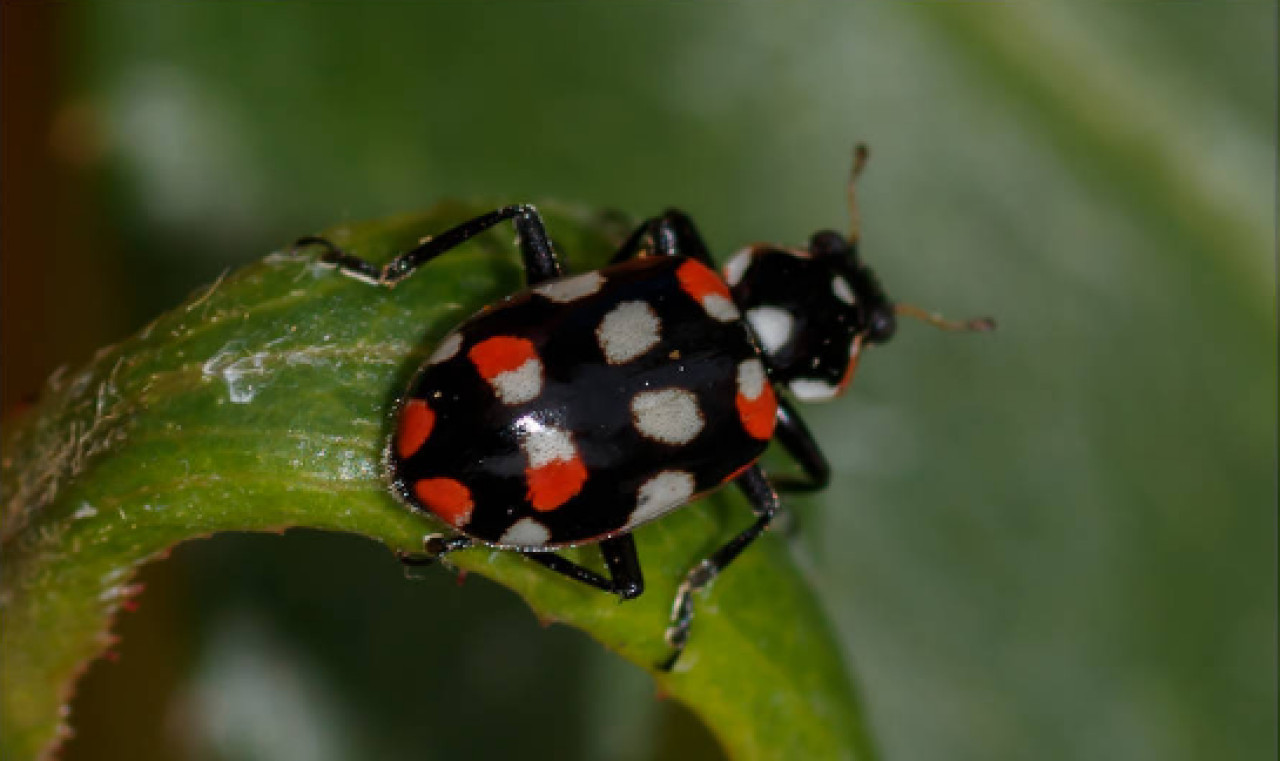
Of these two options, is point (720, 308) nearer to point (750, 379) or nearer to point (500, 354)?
point (750, 379)

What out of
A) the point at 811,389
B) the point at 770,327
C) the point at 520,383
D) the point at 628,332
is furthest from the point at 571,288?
the point at 811,389

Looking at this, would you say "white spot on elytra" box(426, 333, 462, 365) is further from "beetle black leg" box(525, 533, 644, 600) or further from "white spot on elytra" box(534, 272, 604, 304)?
"beetle black leg" box(525, 533, 644, 600)

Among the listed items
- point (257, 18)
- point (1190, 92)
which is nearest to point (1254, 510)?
point (1190, 92)

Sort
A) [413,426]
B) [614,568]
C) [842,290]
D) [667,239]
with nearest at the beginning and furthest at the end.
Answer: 1. [413,426]
2. [614,568]
3. [667,239]
4. [842,290]

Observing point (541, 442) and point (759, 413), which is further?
point (759, 413)

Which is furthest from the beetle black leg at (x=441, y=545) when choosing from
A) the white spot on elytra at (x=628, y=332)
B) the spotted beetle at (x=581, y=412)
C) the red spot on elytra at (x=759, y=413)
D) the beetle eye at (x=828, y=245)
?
the beetle eye at (x=828, y=245)

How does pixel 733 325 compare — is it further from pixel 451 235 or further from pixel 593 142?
pixel 593 142
